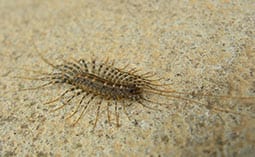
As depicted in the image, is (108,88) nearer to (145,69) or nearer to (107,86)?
(107,86)

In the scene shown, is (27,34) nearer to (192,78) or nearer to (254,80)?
(192,78)

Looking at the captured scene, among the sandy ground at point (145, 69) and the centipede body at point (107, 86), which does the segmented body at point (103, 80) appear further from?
the sandy ground at point (145, 69)

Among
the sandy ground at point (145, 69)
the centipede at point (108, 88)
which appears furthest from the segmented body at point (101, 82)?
the sandy ground at point (145, 69)

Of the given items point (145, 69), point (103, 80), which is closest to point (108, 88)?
point (103, 80)

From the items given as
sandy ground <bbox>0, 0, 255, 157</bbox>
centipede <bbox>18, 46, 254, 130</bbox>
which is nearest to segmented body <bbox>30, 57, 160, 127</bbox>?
centipede <bbox>18, 46, 254, 130</bbox>

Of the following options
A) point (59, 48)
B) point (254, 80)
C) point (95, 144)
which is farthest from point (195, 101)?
point (59, 48)
